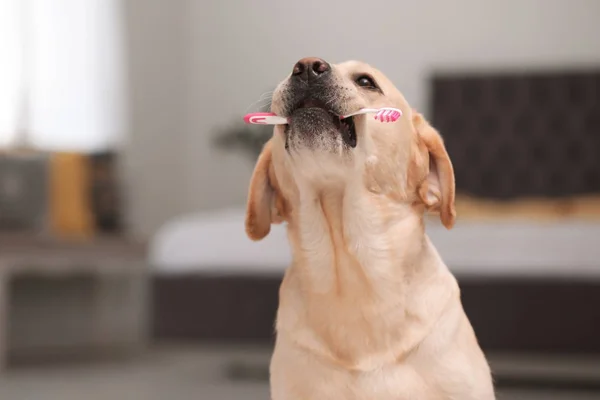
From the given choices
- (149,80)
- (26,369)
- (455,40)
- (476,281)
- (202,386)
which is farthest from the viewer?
(149,80)

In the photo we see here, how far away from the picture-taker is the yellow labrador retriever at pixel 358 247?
117 centimetres

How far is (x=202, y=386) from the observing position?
3184 mm

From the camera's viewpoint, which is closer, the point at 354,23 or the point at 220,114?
the point at 354,23

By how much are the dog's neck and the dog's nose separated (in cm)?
19

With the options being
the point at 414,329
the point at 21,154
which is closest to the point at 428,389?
the point at 414,329

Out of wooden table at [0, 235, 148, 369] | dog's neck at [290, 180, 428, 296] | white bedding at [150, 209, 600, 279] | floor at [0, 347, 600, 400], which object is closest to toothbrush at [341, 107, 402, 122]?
dog's neck at [290, 180, 428, 296]

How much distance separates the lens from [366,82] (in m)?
1.28

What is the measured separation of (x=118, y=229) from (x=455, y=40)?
2372mm

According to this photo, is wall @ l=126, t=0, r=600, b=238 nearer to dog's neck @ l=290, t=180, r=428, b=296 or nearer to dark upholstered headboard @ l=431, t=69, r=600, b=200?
dark upholstered headboard @ l=431, t=69, r=600, b=200

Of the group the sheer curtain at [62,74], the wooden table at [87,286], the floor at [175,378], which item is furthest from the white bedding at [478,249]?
the sheer curtain at [62,74]

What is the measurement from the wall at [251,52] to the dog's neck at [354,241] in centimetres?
396

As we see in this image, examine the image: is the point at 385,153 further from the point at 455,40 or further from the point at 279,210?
the point at 455,40

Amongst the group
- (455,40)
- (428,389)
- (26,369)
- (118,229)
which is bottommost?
(26,369)

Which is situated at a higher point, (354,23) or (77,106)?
(354,23)
